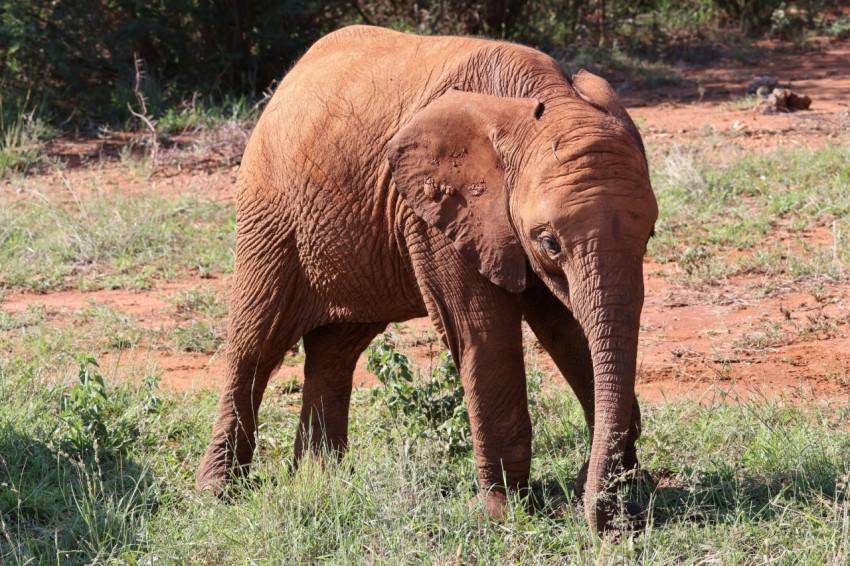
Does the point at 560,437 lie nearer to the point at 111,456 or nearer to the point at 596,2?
the point at 111,456

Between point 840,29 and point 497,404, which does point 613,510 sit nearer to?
point 497,404

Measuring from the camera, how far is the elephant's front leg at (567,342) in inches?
177

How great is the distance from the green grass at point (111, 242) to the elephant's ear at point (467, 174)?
175 inches

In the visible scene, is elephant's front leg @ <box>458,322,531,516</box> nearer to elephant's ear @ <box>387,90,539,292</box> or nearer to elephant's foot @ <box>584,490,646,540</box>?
elephant's ear @ <box>387,90,539,292</box>

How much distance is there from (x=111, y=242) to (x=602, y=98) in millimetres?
5517

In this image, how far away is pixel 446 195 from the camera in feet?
13.8

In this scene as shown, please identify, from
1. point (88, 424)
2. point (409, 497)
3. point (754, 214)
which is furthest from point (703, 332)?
point (88, 424)

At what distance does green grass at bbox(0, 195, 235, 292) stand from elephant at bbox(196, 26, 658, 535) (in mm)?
3440

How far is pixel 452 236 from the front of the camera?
13.8ft

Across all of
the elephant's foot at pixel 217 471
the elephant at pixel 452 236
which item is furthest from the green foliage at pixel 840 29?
the elephant's foot at pixel 217 471

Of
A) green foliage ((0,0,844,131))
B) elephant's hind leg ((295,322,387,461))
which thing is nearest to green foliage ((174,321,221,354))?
elephant's hind leg ((295,322,387,461))

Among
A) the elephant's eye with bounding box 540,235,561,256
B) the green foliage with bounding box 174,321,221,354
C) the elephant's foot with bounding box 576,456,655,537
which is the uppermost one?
the elephant's eye with bounding box 540,235,561,256

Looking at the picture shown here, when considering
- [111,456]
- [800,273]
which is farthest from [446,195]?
[800,273]

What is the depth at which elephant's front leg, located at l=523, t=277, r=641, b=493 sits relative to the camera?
4.51 meters
